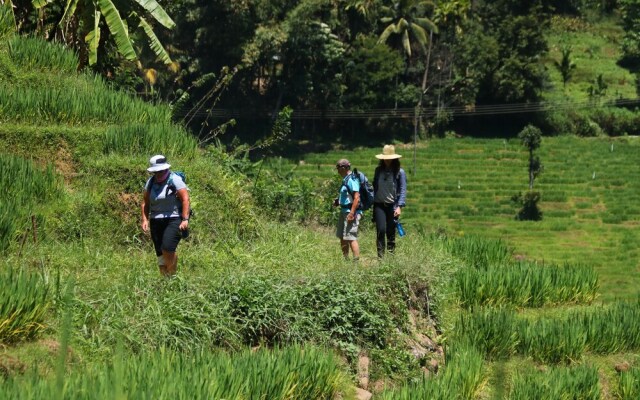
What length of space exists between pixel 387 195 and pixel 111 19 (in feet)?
17.5

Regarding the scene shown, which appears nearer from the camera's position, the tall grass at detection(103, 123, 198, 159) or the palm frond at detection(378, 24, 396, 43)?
the tall grass at detection(103, 123, 198, 159)

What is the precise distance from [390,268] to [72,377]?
458 cm

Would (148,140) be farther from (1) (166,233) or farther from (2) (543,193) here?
(2) (543,193)

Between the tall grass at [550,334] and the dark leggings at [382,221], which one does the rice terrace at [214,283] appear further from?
the dark leggings at [382,221]

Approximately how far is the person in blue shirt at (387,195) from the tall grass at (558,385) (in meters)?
2.26

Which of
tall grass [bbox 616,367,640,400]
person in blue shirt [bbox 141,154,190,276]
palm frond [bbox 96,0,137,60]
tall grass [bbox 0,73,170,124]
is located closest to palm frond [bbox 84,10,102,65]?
palm frond [bbox 96,0,137,60]

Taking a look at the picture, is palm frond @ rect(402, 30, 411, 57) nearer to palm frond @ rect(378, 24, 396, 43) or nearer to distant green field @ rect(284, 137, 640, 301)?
palm frond @ rect(378, 24, 396, 43)

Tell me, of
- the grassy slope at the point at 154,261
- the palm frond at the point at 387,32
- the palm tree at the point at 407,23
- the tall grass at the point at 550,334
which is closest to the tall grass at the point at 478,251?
the grassy slope at the point at 154,261

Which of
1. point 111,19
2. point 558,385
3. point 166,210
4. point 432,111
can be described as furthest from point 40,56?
point 432,111

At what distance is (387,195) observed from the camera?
36.5 feet

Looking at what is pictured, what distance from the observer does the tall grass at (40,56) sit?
543 inches

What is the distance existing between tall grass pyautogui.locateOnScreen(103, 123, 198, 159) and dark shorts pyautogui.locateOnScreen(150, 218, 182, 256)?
3029mm

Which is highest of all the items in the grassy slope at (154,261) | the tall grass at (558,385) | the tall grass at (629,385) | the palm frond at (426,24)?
the palm frond at (426,24)

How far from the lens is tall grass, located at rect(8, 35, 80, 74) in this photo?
13797mm
